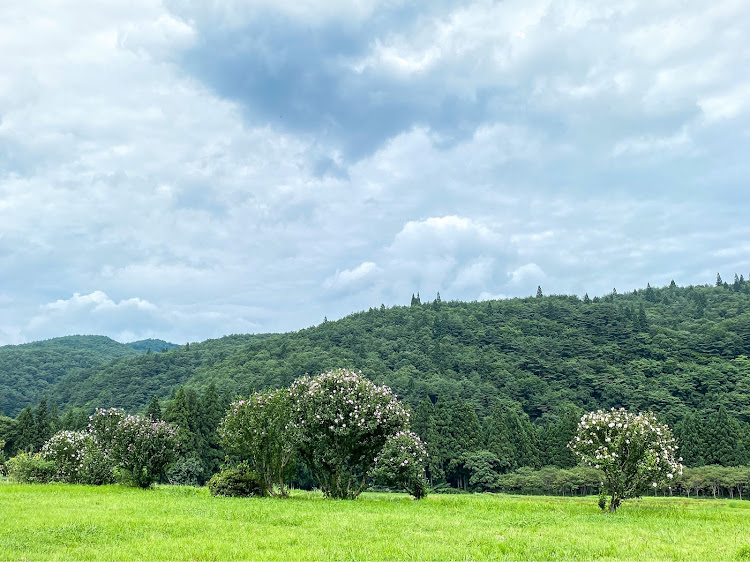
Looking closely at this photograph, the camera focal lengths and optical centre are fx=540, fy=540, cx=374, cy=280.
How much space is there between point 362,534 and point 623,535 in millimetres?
6326

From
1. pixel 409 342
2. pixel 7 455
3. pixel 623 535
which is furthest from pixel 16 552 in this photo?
pixel 409 342

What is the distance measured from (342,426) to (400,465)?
3.53 metres

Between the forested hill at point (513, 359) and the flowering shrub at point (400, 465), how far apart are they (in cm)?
7712

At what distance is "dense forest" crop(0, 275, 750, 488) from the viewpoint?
250 feet

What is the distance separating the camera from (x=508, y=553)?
10.6m

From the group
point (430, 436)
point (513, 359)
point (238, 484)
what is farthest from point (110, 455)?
point (513, 359)

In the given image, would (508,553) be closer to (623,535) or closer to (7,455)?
(623,535)

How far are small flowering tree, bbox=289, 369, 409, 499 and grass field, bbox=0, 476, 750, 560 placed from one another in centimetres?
502

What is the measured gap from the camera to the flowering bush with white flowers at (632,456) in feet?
63.1

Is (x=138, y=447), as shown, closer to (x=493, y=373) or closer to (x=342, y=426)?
(x=342, y=426)

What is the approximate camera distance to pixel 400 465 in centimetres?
2472

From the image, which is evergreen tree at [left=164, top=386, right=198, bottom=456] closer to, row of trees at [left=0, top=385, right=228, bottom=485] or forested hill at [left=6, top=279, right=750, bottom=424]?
row of trees at [left=0, top=385, right=228, bottom=485]

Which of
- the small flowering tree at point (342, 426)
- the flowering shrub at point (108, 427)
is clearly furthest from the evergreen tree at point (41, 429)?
the small flowering tree at point (342, 426)

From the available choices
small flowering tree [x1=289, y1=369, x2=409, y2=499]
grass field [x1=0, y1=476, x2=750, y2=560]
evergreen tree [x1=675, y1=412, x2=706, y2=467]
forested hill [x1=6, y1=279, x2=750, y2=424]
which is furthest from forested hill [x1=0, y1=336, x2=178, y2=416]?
grass field [x1=0, y1=476, x2=750, y2=560]
